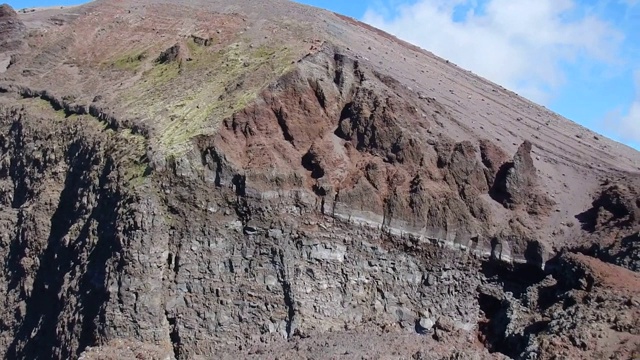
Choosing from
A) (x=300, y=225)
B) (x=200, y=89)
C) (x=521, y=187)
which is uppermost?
(x=200, y=89)

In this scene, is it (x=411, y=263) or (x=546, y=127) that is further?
(x=546, y=127)

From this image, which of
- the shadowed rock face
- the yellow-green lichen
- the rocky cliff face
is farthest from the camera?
the shadowed rock face

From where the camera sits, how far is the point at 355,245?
35.4 m

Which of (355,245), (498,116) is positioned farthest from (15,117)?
(498,116)

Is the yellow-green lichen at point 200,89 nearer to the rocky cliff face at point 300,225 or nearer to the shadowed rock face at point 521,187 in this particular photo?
the rocky cliff face at point 300,225

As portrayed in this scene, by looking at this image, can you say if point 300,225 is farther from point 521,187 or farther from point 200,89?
point 521,187

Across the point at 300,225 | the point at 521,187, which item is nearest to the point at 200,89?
the point at 300,225

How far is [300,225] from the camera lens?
1383 inches

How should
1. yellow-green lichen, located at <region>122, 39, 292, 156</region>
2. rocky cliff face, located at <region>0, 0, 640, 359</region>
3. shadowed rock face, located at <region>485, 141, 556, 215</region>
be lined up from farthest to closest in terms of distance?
1. shadowed rock face, located at <region>485, 141, 556, 215</region>
2. yellow-green lichen, located at <region>122, 39, 292, 156</region>
3. rocky cliff face, located at <region>0, 0, 640, 359</region>

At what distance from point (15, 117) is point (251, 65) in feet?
46.4

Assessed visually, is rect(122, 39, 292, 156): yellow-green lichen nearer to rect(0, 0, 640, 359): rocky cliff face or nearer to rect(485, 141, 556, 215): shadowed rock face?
rect(0, 0, 640, 359): rocky cliff face

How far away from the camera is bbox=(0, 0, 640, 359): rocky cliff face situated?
33438 millimetres

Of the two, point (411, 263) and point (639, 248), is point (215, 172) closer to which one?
point (411, 263)

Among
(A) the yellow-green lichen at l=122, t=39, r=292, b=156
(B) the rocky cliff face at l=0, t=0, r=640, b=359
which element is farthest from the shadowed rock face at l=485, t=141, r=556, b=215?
(A) the yellow-green lichen at l=122, t=39, r=292, b=156
